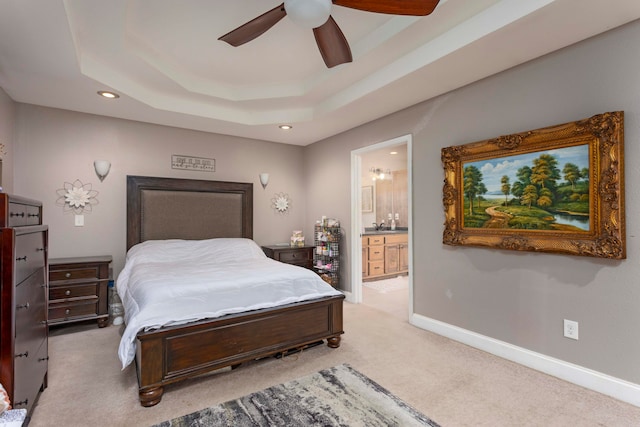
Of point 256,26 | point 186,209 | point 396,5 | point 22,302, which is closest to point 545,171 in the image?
point 396,5

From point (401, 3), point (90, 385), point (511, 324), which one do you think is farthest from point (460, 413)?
point (90, 385)

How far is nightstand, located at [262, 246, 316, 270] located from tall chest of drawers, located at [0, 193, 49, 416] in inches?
104

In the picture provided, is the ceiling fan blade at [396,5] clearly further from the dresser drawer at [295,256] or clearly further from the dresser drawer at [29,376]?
the dresser drawer at [295,256]

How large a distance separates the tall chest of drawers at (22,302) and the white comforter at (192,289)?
0.47m

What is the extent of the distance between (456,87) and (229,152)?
3184 mm

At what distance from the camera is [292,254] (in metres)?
4.59

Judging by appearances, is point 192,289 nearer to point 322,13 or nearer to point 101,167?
point 322,13

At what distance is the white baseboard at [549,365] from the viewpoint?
205 centimetres

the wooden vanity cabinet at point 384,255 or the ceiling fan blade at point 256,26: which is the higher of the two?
the ceiling fan blade at point 256,26

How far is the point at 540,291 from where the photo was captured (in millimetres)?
2473

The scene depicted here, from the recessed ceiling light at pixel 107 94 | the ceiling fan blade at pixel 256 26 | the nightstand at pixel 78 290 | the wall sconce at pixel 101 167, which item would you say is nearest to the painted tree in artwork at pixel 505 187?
the ceiling fan blade at pixel 256 26

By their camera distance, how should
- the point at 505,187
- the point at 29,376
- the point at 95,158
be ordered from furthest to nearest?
the point at 95,158 → the point at 505,187 → the point at 29,376

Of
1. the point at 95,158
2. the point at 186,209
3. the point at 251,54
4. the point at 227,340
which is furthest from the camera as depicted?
the point at 186,209

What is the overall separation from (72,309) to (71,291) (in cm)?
19
